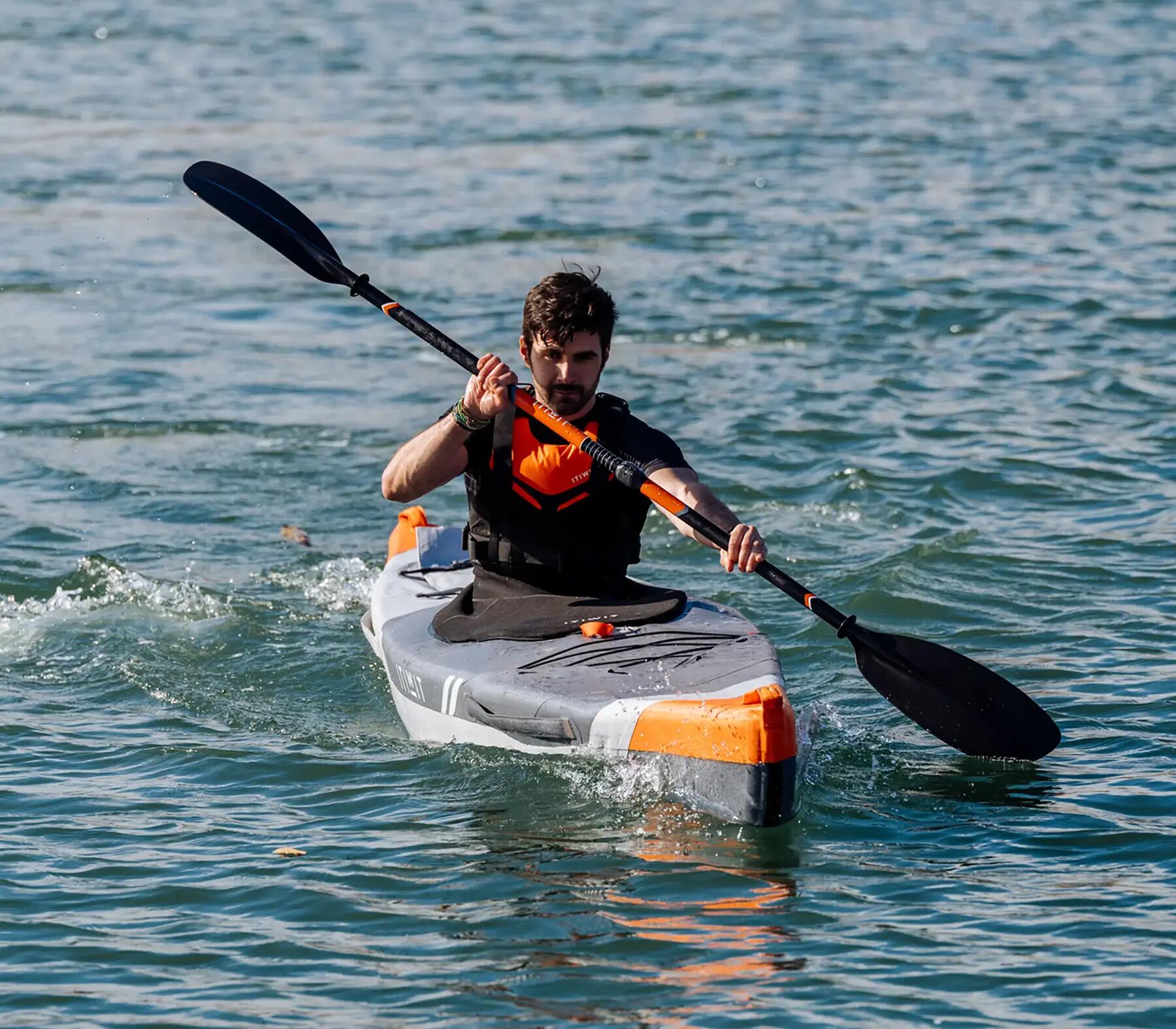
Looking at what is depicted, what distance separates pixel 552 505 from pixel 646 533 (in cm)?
264

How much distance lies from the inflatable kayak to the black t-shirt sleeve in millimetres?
503

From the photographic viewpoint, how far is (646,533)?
838 centimetres

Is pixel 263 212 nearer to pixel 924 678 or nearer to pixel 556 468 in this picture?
pixel 556 468

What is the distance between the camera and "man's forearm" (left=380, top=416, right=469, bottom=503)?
5.54 m

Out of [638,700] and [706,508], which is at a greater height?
[706,508]

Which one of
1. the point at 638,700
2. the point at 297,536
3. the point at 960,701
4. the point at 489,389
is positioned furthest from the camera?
the point at 297,536

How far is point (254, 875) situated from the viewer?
489 centimetres

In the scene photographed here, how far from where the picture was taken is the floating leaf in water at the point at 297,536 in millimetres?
8211

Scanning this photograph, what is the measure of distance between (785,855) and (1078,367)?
641 cm

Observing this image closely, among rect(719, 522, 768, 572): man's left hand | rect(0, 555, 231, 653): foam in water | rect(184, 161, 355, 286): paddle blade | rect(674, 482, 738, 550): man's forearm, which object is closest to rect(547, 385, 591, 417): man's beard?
rect(674, 482, 738, 550): man's forearm

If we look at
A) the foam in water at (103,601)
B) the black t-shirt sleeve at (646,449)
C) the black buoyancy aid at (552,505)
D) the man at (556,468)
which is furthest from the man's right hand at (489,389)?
the foam in water at (103,601)

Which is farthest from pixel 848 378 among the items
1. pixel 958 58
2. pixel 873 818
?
pixel 958 58

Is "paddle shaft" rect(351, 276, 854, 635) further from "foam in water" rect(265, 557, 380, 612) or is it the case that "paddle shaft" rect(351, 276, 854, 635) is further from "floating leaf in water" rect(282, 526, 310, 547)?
"floating leaf in water" rect(282, 526, 310, 547)

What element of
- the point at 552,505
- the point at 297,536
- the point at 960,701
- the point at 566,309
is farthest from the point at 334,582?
the point at 960,701
